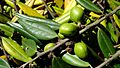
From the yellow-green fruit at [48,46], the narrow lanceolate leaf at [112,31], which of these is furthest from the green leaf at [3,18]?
the narrow lanceolate leaf at [112,31]

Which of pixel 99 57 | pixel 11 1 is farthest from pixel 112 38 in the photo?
pixel 11 1

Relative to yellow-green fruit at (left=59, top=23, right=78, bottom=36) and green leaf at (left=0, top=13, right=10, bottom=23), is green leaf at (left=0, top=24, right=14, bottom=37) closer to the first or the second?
green leaf at (left=0, top=13, right=10, bottom=23)

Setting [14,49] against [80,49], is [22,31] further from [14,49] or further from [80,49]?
[80,49]

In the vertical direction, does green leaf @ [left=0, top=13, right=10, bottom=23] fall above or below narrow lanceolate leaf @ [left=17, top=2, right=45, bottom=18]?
below

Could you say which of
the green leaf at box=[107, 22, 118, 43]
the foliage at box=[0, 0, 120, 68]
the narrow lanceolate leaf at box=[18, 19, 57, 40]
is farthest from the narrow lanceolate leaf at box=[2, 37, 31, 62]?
the green leaf at box=[107, 22, 118, 43]

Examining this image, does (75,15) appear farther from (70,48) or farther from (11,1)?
(11,1)

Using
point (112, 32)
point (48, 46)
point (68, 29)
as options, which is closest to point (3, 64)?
point (48, 46)
